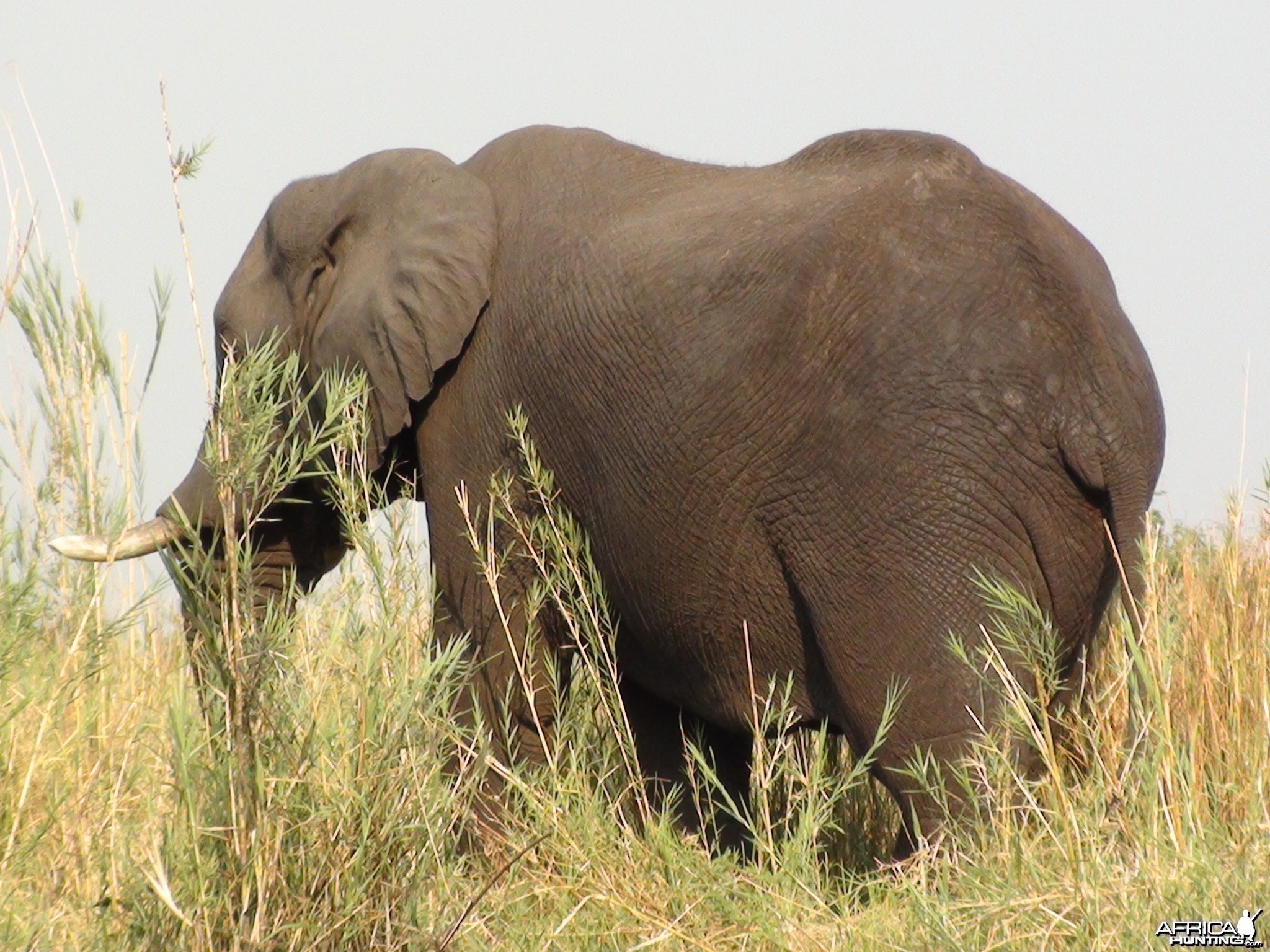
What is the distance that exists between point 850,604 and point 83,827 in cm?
196

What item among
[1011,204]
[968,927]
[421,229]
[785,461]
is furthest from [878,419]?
[421,229]

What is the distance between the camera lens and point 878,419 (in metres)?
4.08

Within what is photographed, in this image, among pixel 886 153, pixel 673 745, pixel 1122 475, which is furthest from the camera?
pixel 673 745

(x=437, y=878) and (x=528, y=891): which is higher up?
(x=437, y=878)

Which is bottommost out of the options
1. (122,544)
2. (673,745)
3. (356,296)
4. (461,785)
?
(673,745)

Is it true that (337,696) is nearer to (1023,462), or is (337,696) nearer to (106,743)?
(106,743)

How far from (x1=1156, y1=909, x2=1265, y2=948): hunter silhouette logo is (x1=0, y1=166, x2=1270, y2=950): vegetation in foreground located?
0.11ft

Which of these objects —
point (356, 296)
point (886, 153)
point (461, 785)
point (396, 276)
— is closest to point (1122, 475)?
point (886, 153)

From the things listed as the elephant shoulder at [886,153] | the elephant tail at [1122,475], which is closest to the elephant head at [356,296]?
the elephant shoulder at [886,153]

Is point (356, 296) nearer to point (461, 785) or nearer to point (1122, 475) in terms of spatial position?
point (461, 785)

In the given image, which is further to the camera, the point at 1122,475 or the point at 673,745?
the point at 673,745

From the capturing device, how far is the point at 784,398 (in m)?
4.23

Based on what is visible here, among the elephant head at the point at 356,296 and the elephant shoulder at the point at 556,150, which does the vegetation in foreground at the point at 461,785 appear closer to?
the elephant head at the point at 356,296

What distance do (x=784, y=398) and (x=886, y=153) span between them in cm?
78
